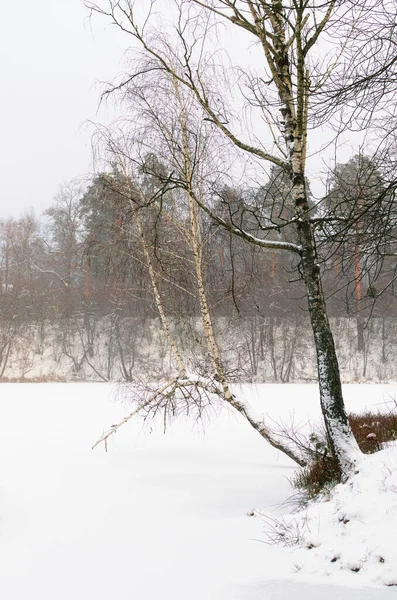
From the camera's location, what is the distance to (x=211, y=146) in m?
8.46

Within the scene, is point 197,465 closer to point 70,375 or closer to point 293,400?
point 293,400

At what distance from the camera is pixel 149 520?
628 cm

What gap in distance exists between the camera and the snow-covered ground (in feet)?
13.7

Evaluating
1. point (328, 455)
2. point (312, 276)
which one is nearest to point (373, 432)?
point (328, 455)

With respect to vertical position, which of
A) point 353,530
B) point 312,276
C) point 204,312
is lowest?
point 353,530

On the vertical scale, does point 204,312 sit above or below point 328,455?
above

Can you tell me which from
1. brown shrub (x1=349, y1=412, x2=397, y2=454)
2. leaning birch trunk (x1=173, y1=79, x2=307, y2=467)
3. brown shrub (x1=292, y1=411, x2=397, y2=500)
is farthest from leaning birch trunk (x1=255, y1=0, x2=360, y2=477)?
leaning birch trunk (x1=173, y1=79, x2=307, y2=467)

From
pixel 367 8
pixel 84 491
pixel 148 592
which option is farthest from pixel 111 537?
pixel 367 8

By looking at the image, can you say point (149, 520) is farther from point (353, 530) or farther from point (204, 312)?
point (204, 312)

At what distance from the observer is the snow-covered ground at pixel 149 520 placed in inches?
164

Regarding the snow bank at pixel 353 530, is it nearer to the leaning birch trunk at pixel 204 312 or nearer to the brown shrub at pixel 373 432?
the brown shrub at pixel 373 432

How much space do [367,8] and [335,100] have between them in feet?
2.01

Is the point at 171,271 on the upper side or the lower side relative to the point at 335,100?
lower

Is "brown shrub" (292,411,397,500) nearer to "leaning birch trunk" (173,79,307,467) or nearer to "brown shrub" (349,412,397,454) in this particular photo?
"brown shrub" (349,412,397,454)
